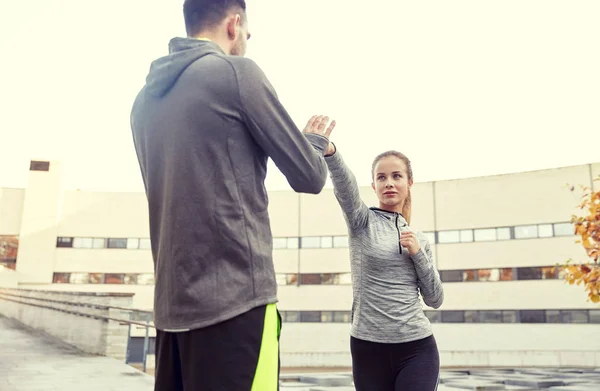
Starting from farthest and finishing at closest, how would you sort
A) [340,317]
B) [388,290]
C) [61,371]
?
[340,317], [61,371], [388,290]

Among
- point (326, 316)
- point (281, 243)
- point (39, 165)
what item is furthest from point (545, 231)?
point (39, 165)

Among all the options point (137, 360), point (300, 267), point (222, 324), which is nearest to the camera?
point (222, 324)

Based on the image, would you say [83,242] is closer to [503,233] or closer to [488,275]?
[488,275]

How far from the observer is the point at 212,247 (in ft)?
3.99

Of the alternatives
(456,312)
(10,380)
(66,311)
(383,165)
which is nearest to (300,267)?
(456,312)

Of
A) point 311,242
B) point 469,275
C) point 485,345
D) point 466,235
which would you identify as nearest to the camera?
point 485,345

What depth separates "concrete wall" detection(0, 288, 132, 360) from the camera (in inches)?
391

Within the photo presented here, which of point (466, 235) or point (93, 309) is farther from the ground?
point (466, 235)

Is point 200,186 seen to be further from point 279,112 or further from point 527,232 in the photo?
point 527,232

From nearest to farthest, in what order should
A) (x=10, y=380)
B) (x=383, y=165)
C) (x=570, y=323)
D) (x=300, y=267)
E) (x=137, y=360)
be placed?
1. (x=383, y=165)
2. (x=10, y=380)
3. (x=570, y=323)
4. (x=137, y=360)
5. (x=300, y=267)

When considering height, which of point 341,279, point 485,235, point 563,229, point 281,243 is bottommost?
point 341,279

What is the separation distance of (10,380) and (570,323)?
27.0 meters

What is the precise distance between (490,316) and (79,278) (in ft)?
83.7

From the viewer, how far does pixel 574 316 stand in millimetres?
26562
